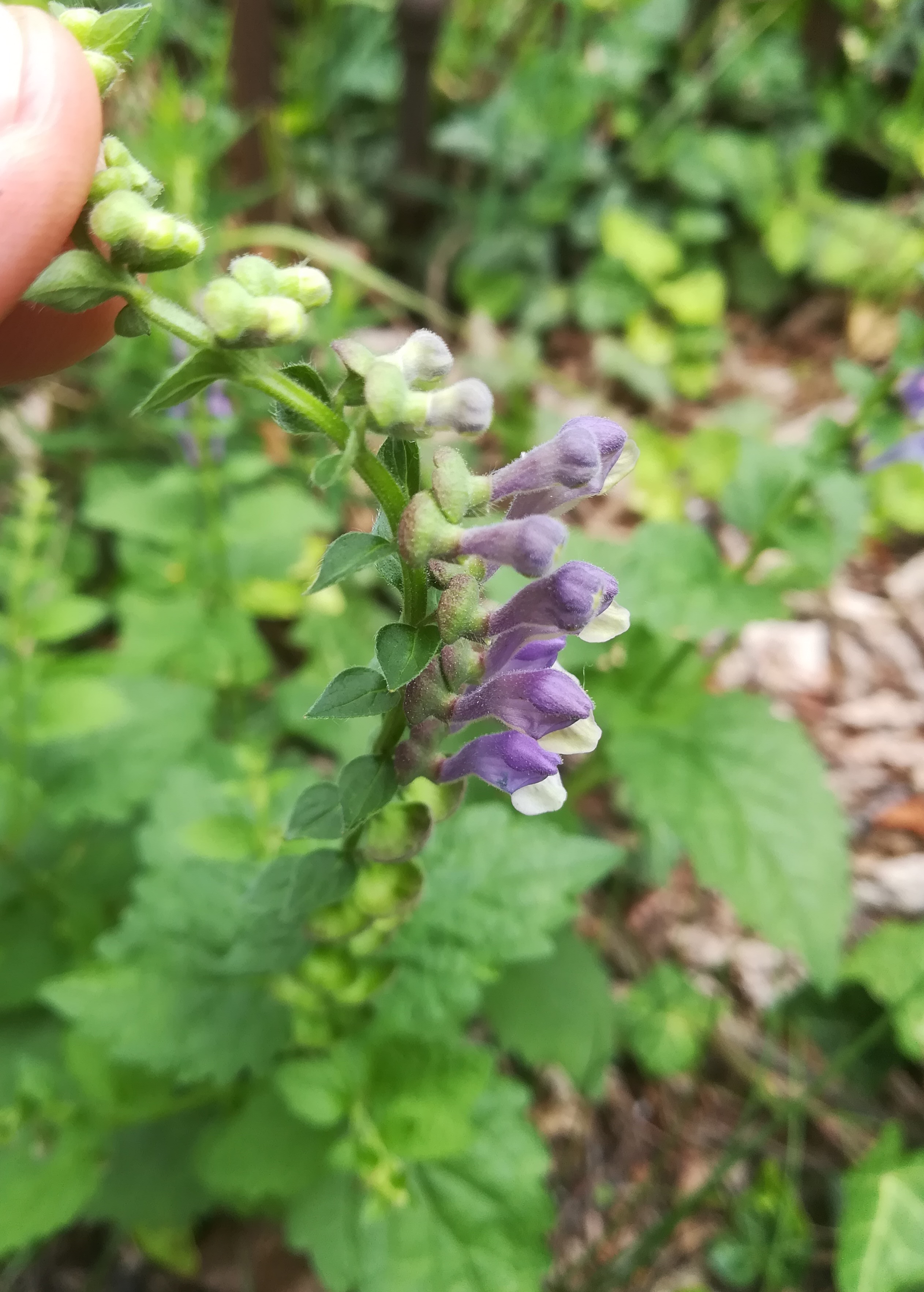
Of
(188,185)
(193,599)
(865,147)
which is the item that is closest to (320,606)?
(193,599)

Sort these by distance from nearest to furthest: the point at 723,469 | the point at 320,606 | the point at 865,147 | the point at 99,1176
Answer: the point at 99,1176, the point at 320,606, the point at 723,469, the point at 865,147

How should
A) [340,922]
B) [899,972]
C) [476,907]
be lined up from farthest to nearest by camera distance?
[899,972], [476,907], [340,922]

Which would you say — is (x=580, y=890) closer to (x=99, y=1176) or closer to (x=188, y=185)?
(x=99, y=1176)

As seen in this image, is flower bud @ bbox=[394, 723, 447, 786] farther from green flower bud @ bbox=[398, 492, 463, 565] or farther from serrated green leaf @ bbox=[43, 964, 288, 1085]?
serrated green leaf @ bbox=[43, 964, 288, 1085]

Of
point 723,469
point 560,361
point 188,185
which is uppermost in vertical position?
point 188,185

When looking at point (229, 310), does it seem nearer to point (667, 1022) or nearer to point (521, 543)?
point (521, 543)

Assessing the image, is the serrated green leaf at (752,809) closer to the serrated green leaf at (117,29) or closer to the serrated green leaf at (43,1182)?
the serrated green leaf at (43,1182)

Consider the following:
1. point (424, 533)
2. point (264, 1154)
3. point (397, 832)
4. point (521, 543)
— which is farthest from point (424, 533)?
point (264, 1154)
